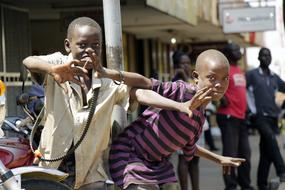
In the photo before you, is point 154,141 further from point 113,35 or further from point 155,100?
point 113,35

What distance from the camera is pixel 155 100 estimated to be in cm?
423

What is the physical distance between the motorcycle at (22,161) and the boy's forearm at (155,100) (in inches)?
25.7

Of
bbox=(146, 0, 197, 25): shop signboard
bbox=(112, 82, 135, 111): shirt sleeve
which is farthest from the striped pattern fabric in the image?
bbox=(146, 0, 197, 25): shop signboard

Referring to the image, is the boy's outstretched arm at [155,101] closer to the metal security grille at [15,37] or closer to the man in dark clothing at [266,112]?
the man in dark clothing at [266,112]

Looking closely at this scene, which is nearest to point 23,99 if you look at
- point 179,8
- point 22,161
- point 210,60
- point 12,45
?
point 22,161

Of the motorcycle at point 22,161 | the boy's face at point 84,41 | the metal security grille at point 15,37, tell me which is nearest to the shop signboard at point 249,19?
the metal security grille at point 15,37

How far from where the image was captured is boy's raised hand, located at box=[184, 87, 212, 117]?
162 inches

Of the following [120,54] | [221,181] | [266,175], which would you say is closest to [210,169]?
[221,181]

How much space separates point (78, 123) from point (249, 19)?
1387cm

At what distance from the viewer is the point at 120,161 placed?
440cm

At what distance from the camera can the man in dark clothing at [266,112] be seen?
32.3 feet

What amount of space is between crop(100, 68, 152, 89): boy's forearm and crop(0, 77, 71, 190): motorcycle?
686 mm

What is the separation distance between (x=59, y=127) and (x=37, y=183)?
0.38 meters

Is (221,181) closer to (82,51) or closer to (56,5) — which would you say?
(56,5)
